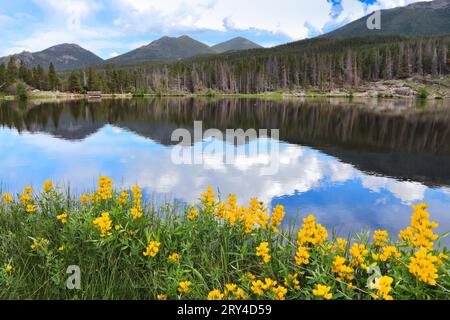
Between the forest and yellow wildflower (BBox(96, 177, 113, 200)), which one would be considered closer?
yellow wildflower (BBox(96, 177, 113, 200))

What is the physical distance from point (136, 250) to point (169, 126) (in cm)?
3794

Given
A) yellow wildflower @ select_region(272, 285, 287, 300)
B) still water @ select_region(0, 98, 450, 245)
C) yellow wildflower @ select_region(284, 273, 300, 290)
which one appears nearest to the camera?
yellow wildflower @ select_region(272, 285, 287, 300)

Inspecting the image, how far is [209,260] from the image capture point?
19.5 feet

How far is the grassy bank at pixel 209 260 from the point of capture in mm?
4344

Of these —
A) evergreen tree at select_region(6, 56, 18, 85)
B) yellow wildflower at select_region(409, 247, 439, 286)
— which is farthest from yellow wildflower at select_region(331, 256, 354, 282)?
evergreen tree at select_region(6, 56, 18, 85)

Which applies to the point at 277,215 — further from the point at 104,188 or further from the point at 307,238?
the point at 104,188

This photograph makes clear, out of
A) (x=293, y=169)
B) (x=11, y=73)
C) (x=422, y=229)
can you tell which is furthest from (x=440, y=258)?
(x=11, y=73)

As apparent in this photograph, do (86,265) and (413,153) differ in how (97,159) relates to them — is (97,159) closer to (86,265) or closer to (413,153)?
(86,265)

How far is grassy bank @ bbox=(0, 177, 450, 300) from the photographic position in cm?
434

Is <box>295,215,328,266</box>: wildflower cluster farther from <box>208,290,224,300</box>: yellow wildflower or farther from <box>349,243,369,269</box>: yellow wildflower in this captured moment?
<box>208,290,224,300</box>: yellow wildflower

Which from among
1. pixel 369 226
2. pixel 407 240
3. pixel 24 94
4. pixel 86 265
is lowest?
pixel 369 226

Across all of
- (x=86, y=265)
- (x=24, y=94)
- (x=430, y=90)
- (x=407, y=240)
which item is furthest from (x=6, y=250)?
(x=430, y=90)

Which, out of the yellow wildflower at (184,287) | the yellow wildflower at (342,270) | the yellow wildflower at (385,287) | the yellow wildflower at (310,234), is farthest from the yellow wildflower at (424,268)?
the yellow wildflower at (184,287)

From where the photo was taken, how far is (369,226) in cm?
1108
